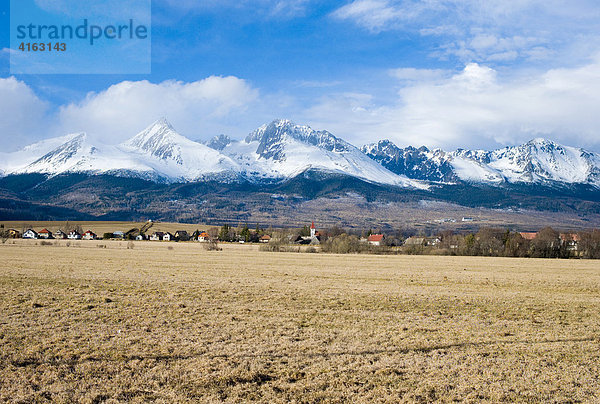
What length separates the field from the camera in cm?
1032

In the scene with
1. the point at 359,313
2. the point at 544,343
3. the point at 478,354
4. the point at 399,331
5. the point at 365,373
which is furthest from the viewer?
the point at 359,313

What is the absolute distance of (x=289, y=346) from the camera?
1390 centimetres

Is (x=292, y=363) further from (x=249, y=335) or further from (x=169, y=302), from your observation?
(x=169, y=302)

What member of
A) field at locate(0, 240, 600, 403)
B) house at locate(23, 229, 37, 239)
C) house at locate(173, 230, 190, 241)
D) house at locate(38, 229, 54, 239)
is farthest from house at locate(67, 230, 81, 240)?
field at locate(0, 240, 600, 403)

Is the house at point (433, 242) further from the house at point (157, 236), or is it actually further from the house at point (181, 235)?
the house at point (157, 236)

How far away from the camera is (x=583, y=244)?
9200 cm

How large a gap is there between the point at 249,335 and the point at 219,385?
4.78 m

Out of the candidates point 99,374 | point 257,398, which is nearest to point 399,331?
point 257,398

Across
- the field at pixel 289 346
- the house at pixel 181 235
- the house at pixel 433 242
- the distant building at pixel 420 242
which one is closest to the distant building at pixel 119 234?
the house at pixel 181 235

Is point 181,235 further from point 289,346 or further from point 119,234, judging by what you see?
point 289,346

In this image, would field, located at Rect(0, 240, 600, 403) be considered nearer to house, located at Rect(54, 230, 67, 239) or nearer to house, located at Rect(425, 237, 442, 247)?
house, located at Rect(425, 237, 442, 247)

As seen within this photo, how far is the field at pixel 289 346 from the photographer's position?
10.3 m

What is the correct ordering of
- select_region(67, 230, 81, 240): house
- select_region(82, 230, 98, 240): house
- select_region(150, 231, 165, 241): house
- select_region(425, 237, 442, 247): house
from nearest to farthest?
select_region(425, 237, 442, 247): house
select_region(67, 230, 81, 240): house
select_region(82, 230, 98, 240): house
select_region(150, 231, 165, 241): house

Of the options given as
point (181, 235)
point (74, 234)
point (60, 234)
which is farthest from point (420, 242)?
point (60, 234)
